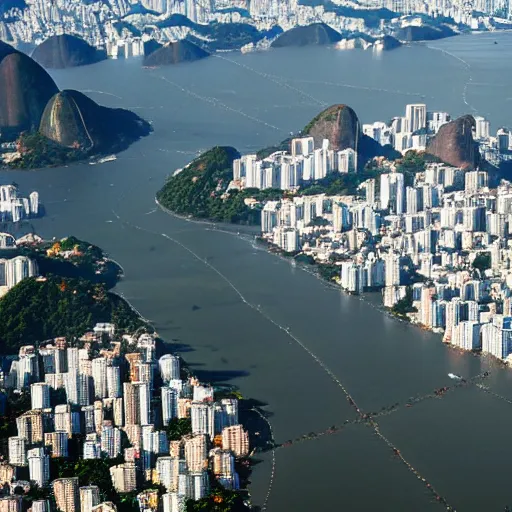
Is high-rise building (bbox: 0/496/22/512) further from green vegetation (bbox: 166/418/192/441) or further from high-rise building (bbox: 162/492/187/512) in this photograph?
green vegetation (bbox: 166/418/192/441)

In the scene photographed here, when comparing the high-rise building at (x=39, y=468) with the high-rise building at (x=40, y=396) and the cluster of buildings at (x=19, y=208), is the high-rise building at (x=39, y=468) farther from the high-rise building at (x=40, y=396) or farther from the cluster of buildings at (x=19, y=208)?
the cluster of buildings at (x=19, y=208)

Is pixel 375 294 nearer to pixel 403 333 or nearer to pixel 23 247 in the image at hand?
pixel 403 333

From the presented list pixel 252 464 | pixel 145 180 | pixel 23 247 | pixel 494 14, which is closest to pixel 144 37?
pixel 494 14

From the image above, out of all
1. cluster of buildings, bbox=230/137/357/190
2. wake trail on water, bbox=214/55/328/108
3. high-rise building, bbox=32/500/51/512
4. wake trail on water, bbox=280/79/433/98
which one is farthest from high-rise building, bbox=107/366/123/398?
wake trail on water, bbox=280/79/433/98

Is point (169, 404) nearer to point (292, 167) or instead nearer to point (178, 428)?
point (178, 428)

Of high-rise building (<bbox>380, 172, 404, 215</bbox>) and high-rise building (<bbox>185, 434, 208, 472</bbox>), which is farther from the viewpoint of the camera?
high-rise building (<bbox>380, 172, 404, 215</bbox>)

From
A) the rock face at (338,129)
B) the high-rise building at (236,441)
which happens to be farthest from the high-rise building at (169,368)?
the rock face at (338,129)

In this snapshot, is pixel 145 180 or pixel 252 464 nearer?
pixel 252 464
